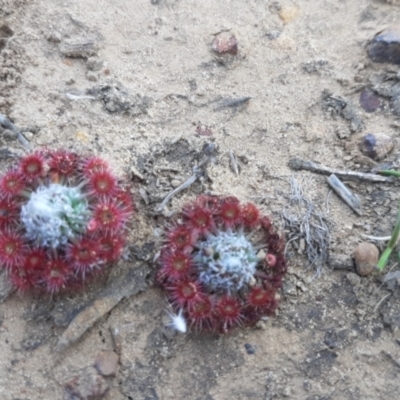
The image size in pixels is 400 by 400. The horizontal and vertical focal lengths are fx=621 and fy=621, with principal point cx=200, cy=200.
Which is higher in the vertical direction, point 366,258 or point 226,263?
point 226,263

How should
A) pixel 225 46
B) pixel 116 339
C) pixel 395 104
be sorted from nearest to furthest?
pixel 116 339, pixel 395 104, pixel 225 46

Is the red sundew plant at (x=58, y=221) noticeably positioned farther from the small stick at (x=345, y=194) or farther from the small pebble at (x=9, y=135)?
the small stick at (x=345, y=194)

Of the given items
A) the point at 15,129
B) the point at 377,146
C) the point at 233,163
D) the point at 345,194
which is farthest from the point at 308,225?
the point at 15,129

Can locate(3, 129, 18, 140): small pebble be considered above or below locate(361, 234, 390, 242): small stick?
above

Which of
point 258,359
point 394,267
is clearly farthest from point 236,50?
point 258,359

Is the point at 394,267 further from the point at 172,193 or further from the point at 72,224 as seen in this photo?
the point at 72,224

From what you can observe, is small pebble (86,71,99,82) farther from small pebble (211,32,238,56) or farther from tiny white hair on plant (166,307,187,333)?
tiny white hair on plant (166,307,187,333)

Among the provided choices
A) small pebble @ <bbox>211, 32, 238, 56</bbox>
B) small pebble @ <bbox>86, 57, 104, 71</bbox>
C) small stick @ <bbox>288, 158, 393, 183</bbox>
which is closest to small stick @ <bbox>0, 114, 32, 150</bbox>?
small pebble @ <bbox>86, 57, 104, 71</bbox>

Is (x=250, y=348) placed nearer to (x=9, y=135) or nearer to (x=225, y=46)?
(x=9, y=135)
